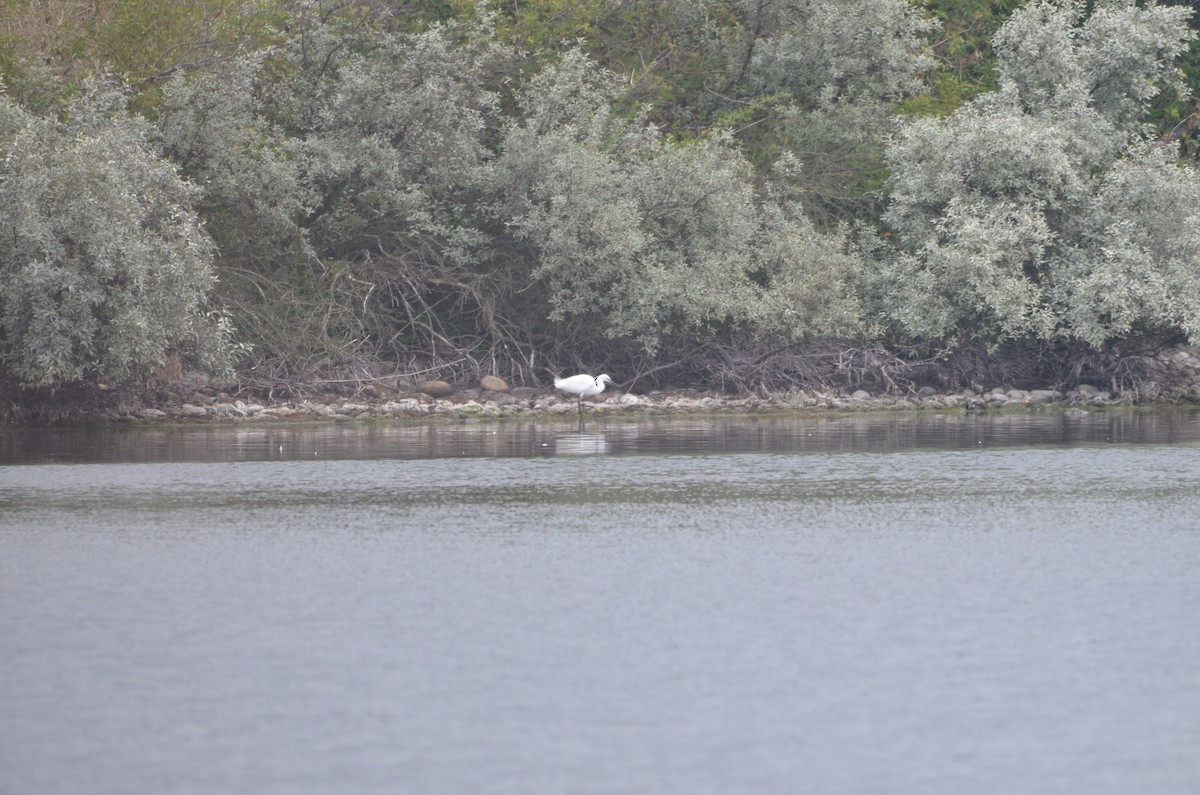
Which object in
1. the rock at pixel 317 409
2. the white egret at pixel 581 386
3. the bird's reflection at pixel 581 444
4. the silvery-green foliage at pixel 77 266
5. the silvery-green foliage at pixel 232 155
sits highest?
the silvery-green foliage at pixel 232 155

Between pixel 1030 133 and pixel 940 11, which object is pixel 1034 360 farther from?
pixel 940 11

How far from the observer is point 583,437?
2180cm

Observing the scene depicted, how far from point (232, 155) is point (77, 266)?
498cm

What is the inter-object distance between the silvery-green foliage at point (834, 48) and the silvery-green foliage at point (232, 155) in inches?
428

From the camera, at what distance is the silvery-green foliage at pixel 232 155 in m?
26.4

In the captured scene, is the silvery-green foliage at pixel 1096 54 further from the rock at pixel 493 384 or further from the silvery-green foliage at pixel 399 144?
the rock at pixel 493 384

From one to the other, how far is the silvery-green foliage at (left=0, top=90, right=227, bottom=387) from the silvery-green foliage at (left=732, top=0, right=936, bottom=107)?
573 inches

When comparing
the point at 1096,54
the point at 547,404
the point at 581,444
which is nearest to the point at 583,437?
the point at 581,444

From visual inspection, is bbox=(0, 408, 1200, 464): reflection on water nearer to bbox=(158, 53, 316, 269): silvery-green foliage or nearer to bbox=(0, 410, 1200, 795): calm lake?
bbox=(0, 410, 1200, 795): calm lake

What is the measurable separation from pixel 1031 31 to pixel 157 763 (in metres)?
27.6

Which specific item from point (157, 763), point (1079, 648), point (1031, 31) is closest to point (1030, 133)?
point (1031, 31)

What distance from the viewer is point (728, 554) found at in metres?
11.3

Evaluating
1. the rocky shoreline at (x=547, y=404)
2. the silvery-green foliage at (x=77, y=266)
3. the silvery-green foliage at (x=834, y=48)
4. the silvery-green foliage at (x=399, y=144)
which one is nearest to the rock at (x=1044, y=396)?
the rocky shoreline at (x=547, y=404)

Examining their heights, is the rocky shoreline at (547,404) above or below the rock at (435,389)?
below
